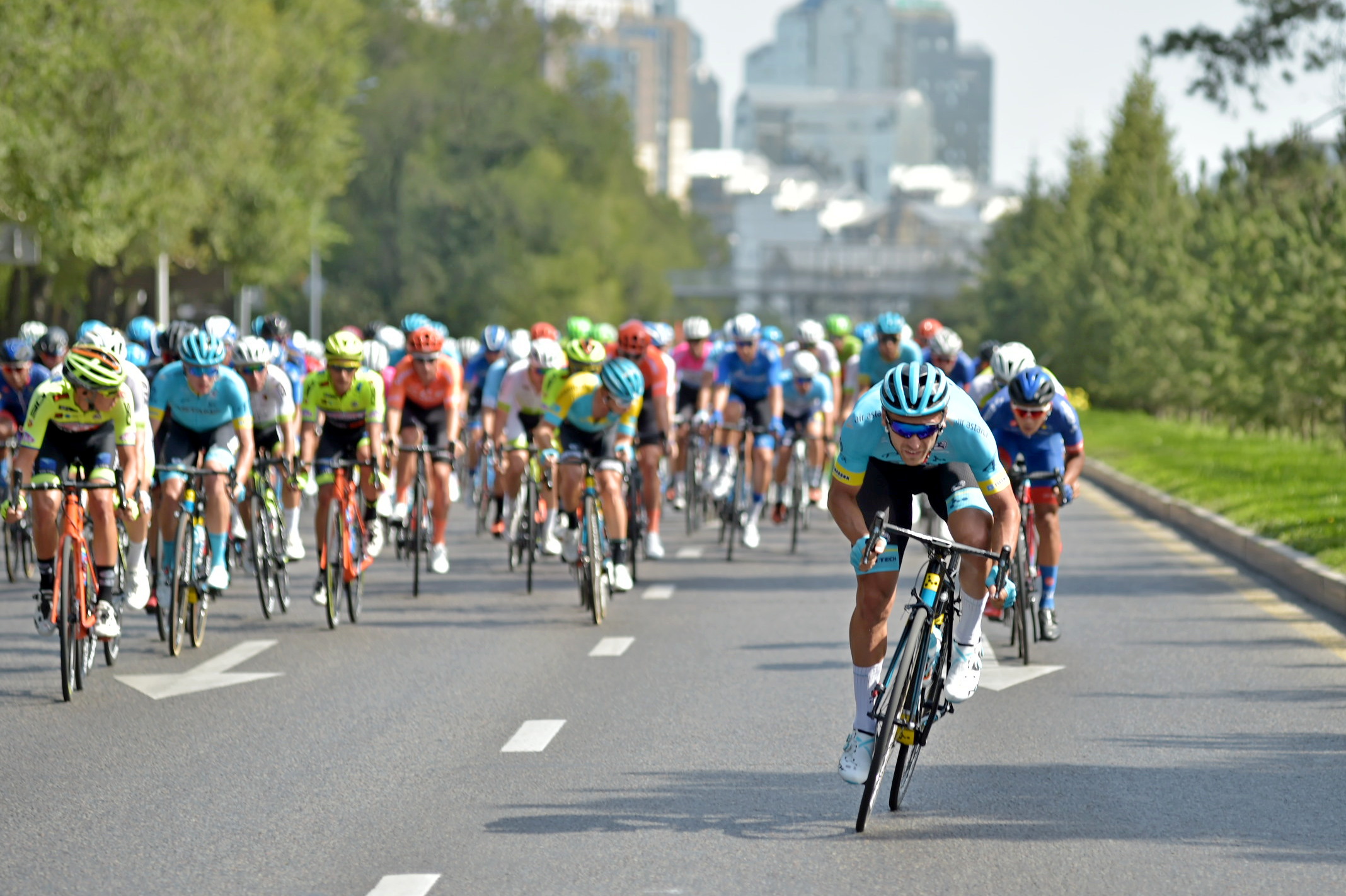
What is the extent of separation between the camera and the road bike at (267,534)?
42.5 feet

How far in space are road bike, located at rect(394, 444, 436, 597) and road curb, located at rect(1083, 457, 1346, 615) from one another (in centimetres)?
605

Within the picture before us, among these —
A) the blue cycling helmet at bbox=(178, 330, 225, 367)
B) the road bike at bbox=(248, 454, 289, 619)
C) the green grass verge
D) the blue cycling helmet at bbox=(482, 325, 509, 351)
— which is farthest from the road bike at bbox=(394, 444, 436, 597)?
the green grass verge

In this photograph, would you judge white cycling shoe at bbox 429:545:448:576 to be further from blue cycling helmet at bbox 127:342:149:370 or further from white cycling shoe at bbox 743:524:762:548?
white cycling shoe at bbox 743:524:762:548

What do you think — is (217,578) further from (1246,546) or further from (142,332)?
(1246,546)

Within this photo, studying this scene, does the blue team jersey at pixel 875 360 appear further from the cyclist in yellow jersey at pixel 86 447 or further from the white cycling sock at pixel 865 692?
the white cycling sock at pixel 865 692

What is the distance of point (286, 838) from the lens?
680cm

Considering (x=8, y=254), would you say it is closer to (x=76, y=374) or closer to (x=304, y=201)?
(x=76, y=374)

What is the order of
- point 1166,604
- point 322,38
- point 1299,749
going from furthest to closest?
point 322,38
point 1166,604
point 1299,749

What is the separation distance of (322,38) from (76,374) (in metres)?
42.2

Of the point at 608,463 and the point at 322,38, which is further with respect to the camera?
the point at 322,38

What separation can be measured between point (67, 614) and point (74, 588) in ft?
0.60

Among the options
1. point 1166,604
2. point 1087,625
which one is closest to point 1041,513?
point 1087,625

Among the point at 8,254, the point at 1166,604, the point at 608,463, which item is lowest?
the point at 1166,604

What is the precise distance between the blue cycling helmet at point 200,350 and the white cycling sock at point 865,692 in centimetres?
558
